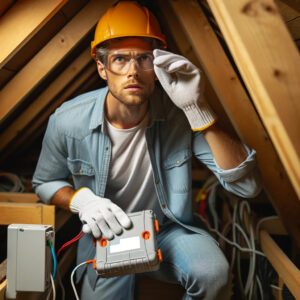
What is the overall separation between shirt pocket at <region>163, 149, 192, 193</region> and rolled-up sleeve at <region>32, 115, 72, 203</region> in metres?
0.48

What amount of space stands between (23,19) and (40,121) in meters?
1.25

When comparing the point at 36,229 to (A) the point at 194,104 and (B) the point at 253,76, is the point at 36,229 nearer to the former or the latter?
(A) the point at 194,104

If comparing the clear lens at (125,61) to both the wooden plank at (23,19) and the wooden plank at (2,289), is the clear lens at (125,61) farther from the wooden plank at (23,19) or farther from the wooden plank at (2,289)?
the wooden plank at (2,289)

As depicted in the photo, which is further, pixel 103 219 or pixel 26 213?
pixel 26 213

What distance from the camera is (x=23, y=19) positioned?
1.08 m

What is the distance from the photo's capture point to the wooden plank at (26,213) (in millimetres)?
1334

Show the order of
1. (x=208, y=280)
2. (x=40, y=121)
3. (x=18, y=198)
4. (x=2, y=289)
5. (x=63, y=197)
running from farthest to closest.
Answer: (x=40, y=121)
(x=18, y=198)
(x=63, y=197)
(x=208, y=280)
(x=2, y=289)

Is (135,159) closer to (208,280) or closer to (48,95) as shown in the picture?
(208,280)

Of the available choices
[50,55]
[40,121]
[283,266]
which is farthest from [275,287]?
[40,121]

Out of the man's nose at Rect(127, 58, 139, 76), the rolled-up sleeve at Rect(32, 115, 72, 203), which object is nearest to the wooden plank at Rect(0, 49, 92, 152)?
the rolled-up sleeve at Rect(32, 115, 72, 203)

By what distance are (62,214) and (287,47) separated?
1313mm

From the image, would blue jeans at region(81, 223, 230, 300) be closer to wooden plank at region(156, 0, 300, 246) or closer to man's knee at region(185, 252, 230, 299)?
man's knee at region(185, 252, 230, 299)

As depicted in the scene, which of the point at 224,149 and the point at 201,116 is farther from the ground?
the point at 201,116

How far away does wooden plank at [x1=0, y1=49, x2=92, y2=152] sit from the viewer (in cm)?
188
